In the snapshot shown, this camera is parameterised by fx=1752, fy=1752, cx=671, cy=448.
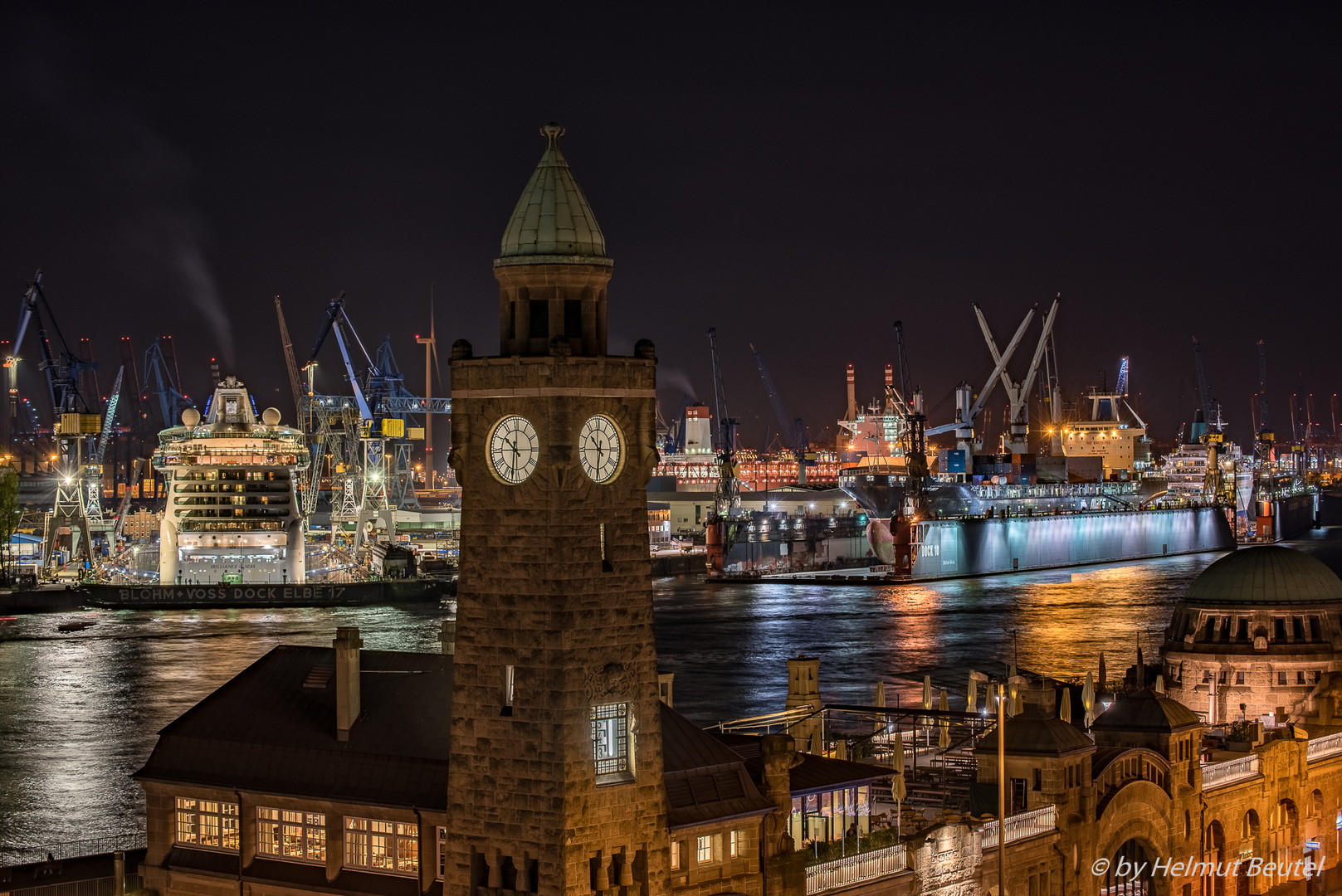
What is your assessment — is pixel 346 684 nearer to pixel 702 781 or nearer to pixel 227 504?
pixel 702 781

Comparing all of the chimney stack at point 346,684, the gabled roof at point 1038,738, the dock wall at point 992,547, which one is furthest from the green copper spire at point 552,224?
the dock wall at point 992,547

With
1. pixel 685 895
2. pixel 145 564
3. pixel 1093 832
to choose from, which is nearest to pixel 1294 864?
pixel 1093 832

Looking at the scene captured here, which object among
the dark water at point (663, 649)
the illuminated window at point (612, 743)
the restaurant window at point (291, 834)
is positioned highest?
the illuminated window at point (612, 743)

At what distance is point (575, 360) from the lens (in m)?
22.9

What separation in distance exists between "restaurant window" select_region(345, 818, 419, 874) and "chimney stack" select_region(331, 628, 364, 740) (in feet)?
5.82

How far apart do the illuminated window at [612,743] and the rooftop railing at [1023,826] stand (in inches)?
409

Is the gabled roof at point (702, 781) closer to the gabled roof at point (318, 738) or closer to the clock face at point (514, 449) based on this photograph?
the gabled roof at point (318, 738)

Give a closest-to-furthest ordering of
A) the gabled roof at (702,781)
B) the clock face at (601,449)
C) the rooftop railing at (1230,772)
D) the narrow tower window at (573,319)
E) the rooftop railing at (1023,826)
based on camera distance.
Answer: the clock face at (601,449)
the narrow tower window at (573,319)
the gabled roof at (702,781)
the rooftop railing at (1023,826)
the rooftop railing at (1230,772)

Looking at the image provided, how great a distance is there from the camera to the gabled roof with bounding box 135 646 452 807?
2655cm

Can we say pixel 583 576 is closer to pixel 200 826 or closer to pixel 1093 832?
pixel 200 826

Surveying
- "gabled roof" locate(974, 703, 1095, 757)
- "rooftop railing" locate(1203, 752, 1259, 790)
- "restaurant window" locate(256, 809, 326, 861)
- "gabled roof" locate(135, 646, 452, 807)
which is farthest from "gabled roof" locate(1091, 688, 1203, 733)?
"restaurant window" locate(256, 809, 326, 861)

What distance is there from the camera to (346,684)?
2812 centimetres

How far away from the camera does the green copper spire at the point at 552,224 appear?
2309cm

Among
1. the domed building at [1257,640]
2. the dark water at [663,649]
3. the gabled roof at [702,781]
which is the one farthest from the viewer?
the dark water at [663,649]
